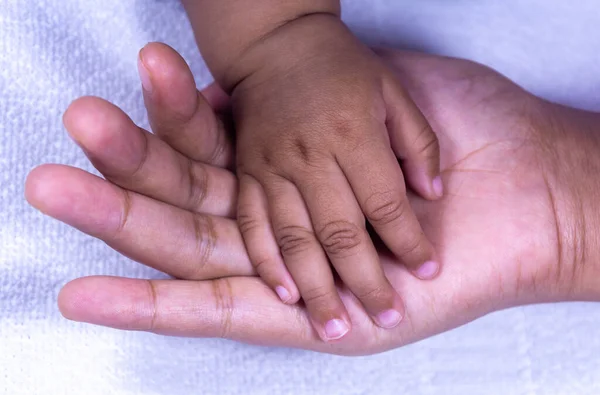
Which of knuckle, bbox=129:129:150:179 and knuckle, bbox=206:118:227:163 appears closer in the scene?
knuckle, bbox=129:129:150:179

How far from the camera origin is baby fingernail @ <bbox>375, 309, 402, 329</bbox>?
77 centimetres

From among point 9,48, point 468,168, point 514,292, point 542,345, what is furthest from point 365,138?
point 9,48

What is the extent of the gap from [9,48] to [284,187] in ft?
1.53

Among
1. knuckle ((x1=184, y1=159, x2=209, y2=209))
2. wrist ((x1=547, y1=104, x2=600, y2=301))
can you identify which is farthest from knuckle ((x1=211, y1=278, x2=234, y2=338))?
wrist ((x1=547, y1=104, x2=600, y2=301))

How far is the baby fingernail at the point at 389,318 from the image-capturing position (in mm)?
771

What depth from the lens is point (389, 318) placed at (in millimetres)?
774

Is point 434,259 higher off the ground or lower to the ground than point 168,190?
lower

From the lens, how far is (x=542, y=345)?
93cm

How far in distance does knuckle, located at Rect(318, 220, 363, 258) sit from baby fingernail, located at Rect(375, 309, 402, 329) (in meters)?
0.08

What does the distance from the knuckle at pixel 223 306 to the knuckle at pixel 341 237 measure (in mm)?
124

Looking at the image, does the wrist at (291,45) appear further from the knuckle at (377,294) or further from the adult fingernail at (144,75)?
the knuckle at (377,294)

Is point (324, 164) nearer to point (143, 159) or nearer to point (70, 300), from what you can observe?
point (143, 159)

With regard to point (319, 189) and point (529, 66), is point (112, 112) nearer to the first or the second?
point (319, 189)

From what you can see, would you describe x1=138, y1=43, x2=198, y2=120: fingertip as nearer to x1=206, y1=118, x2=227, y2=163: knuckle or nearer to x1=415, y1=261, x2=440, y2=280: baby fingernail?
x1=206, y1=118, x2=227, y2=163: knuckle
